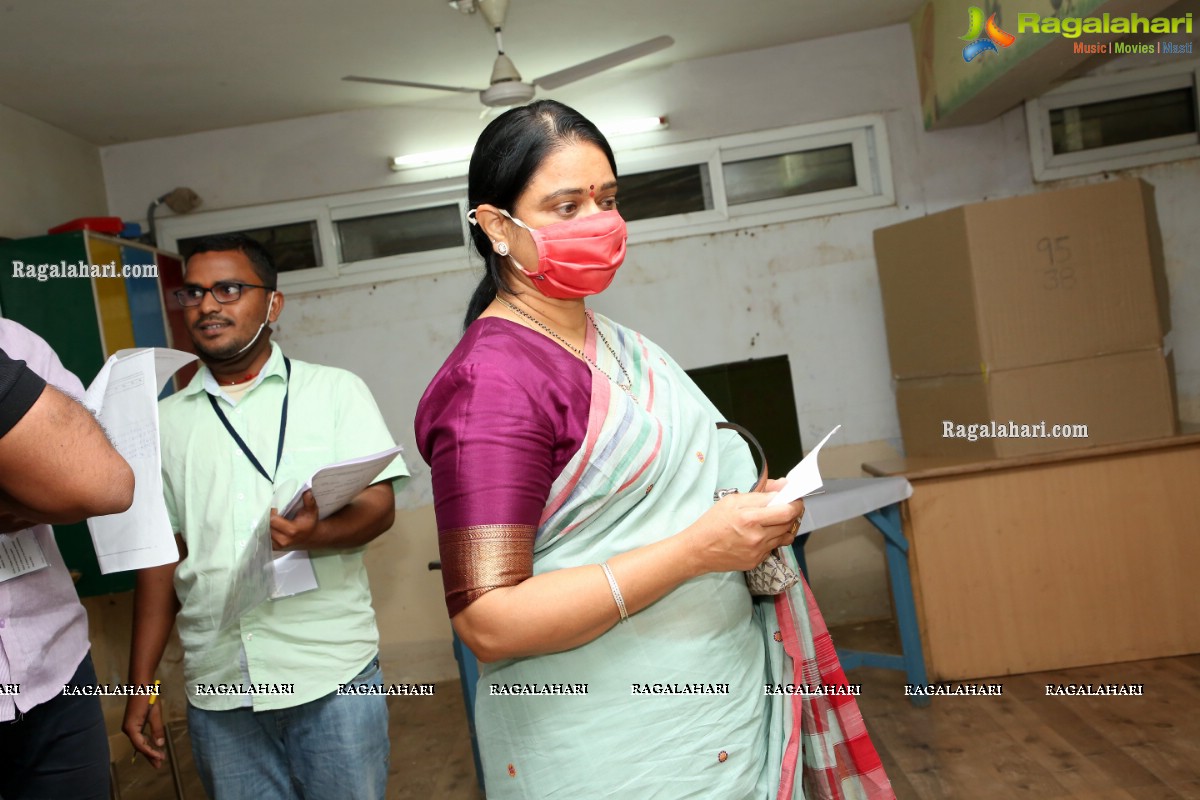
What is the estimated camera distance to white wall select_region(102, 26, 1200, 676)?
4.46m

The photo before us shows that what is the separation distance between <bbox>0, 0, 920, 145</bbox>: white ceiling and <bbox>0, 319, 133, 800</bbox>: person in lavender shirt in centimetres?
219

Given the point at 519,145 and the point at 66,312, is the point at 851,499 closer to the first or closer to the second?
the point at 519,145

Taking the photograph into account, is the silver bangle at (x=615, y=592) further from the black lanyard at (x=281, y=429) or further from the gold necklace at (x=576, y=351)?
the black lanyard at (x=281, y=429)

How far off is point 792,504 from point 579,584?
0.80 feet

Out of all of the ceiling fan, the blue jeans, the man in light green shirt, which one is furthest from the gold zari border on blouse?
the ceiling fan

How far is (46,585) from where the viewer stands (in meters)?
1.40

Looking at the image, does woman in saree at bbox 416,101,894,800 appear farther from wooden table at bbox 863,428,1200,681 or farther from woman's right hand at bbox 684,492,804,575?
wooden table at bbox 863,428,1200,681

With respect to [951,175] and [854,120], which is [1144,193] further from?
[854,120]

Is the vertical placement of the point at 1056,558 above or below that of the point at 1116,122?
below

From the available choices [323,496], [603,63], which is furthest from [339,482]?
[603,63]

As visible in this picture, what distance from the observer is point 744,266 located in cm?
Answer: 454

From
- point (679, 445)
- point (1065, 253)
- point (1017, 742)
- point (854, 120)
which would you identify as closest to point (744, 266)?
point (854, 120)

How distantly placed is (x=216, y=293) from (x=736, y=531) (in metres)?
1.35

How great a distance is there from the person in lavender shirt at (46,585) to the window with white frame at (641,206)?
3.08 m
